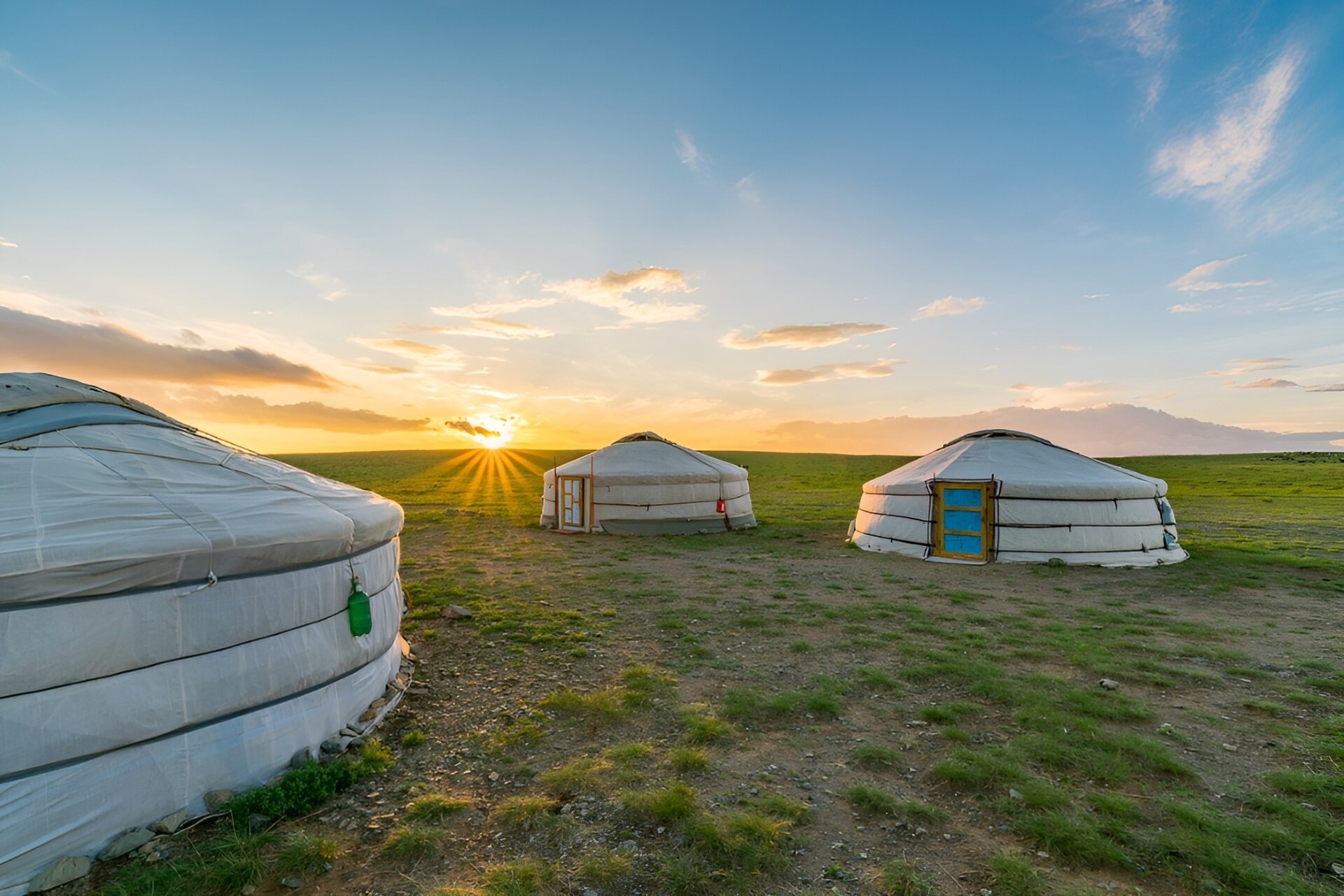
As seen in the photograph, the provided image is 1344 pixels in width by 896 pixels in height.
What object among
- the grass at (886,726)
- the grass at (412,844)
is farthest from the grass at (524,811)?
the grass at (412,844)

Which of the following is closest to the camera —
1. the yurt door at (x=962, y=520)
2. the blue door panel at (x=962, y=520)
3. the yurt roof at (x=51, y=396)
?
the yurt roof at (x=51, y=396)

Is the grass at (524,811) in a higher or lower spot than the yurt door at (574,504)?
lower

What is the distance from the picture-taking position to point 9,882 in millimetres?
2814

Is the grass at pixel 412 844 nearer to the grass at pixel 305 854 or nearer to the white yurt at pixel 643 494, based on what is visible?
the grass at pixel 305 854

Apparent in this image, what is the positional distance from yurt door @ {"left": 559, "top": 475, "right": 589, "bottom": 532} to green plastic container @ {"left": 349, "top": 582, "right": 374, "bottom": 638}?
12.5 m

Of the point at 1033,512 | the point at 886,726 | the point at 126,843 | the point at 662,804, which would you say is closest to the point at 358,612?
the point at 126,843

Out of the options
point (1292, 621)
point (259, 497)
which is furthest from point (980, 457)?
point (259, 497)

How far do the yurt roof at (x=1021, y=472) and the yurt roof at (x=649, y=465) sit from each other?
516 cm

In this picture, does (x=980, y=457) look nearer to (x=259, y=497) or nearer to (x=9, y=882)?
(x=259, y=497)

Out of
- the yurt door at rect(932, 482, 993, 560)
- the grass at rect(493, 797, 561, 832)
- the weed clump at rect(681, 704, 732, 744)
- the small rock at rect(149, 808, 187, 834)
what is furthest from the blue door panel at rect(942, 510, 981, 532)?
the small rock at rect(149, 808, 187, 834)

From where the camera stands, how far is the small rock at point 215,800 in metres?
3.45

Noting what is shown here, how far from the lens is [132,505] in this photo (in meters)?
3.55

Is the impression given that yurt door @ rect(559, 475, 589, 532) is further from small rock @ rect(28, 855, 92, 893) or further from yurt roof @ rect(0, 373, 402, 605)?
small rock @ rect(28, 855, 92, 893)

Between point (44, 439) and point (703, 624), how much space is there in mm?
6715
